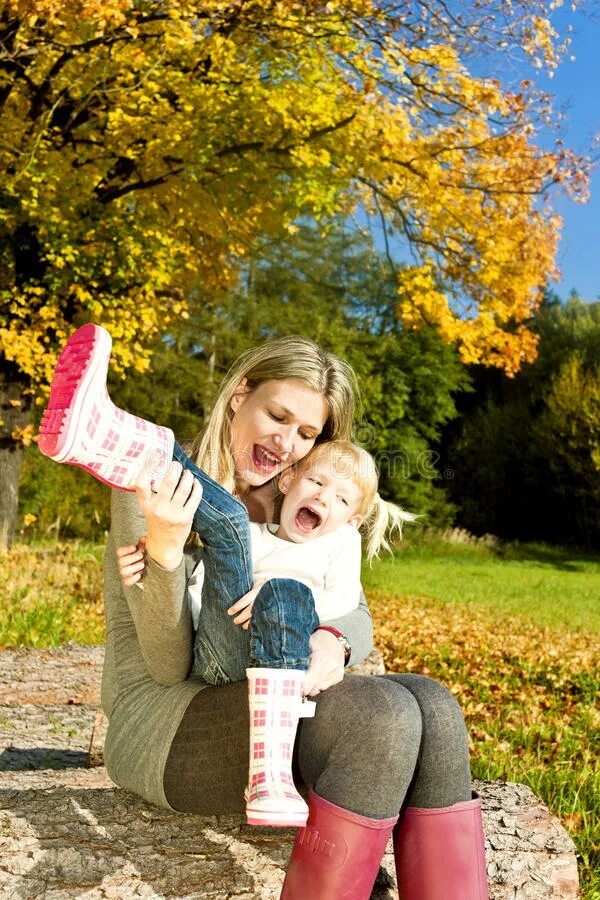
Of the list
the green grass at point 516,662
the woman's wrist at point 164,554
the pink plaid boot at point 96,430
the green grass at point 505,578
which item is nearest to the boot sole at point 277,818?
the woman's wrist at point 164,554

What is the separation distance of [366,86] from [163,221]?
2614 mm

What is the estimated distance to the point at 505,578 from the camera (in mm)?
15188

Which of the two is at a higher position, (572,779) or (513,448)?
(513,448)

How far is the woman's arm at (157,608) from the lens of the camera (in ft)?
6.00

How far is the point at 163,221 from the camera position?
385 inches

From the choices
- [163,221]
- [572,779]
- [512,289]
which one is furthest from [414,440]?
[572,779]

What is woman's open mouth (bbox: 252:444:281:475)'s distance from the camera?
2.38 m

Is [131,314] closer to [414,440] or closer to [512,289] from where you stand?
[512,289]

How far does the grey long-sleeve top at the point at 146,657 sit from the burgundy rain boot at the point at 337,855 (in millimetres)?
404

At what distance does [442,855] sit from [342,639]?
485 mm

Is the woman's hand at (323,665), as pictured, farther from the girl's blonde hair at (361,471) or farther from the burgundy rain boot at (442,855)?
the girl's blonde hair at (361,471)

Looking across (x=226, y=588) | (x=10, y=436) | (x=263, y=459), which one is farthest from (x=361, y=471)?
(x=10, y=436)

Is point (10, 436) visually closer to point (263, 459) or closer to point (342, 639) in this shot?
point (263, 459)

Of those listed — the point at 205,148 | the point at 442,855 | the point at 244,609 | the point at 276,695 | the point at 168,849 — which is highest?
the point at 205,148
